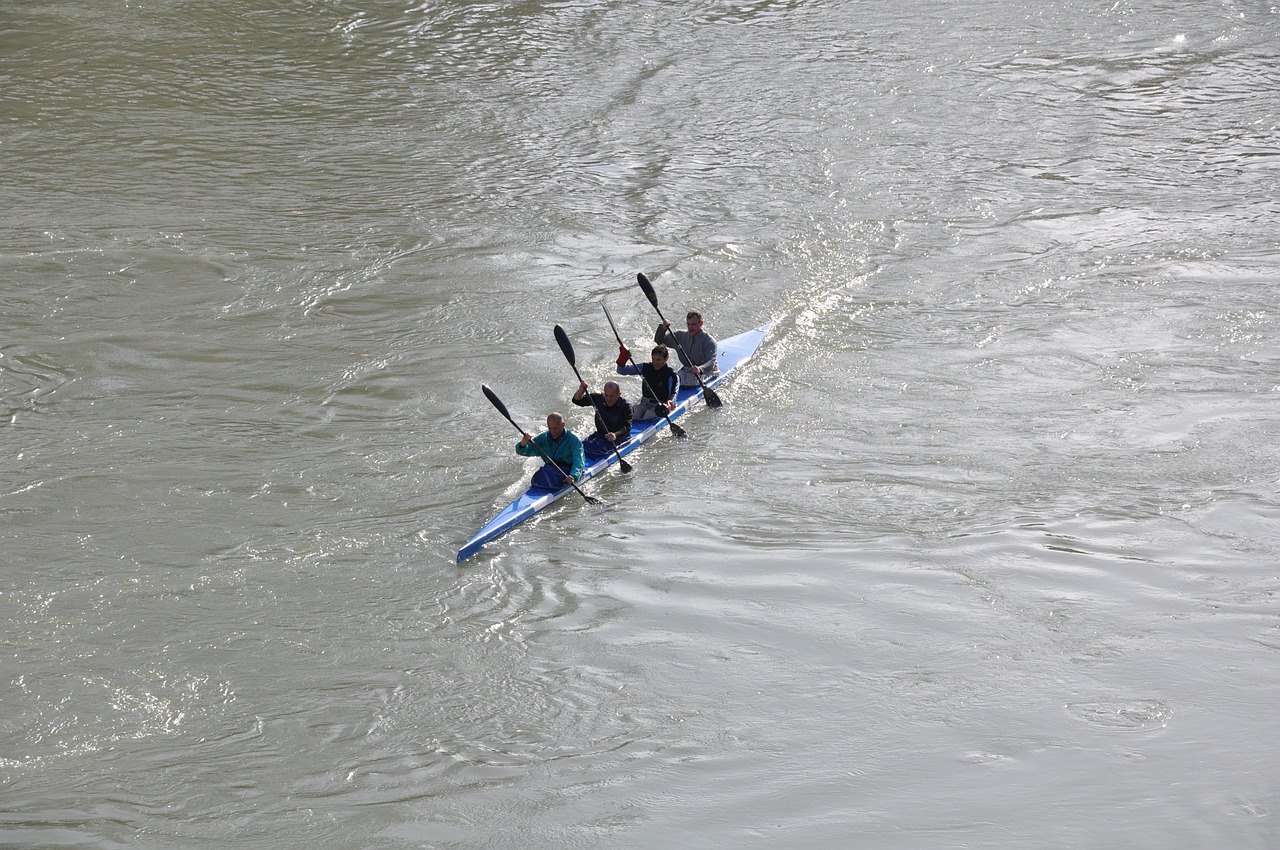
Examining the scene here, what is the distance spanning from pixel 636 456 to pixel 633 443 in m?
0.13

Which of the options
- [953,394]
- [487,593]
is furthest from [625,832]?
[953,394]

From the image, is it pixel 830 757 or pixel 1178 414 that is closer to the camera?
pixel 830 757

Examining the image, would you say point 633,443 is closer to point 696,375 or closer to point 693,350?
point 696,375

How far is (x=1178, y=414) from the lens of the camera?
37.4 ft

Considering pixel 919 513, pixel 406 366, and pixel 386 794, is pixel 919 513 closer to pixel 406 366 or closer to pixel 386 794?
pixel 386 794

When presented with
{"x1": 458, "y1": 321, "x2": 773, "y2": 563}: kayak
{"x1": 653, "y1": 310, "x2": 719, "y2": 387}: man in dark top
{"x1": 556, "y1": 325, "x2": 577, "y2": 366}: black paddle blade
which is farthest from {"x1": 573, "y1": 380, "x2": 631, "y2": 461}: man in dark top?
{"x1": 653, "y1": 310, "x2": 719, "y2": 387}: man in dark top

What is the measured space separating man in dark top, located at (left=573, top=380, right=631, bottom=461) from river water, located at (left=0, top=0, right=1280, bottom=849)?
1.70 feet

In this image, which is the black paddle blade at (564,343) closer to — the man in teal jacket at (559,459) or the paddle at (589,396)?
the paddle at (589,396)

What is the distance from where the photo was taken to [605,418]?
11109 mm

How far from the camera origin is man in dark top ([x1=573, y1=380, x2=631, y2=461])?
36.2ft

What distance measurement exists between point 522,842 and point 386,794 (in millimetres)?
971

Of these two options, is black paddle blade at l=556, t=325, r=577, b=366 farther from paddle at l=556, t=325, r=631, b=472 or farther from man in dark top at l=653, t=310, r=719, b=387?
man in dark top at l=653, t=310, r=719, b=387

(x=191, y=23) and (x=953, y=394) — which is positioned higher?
(x=191, y=23)

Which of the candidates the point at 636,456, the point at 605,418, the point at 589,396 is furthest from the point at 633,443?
the point at 589,396
